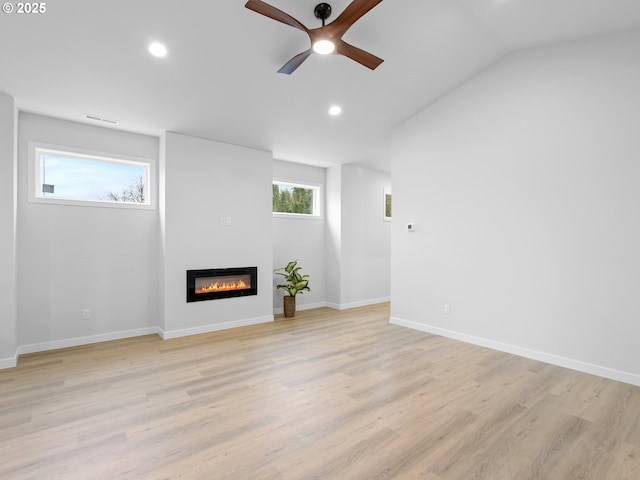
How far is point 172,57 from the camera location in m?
3.30

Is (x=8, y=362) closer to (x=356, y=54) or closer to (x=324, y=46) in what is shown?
(x=324, y=46)

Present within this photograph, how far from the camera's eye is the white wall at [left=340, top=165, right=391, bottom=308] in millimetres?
6648

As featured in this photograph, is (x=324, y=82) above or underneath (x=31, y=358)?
above

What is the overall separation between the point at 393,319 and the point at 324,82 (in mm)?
3572

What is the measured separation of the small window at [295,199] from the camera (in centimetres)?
627

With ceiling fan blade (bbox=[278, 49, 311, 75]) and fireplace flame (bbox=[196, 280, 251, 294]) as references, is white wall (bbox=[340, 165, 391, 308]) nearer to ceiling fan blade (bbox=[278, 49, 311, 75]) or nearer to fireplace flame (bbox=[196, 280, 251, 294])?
fireplace flame (bbox=[196, 280, 251, 294])

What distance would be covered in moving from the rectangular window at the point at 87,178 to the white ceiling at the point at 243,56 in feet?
1.65

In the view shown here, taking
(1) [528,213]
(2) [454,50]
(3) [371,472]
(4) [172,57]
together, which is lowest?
(3) [371,472]

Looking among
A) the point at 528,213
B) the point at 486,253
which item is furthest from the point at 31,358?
the point at 528,213

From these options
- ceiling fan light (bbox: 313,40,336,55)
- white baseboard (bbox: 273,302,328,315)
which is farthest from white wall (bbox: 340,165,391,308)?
ceiling fan light (bbox: 313,40,336,55)

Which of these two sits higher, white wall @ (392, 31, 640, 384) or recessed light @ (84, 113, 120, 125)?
recessed light @ (84, 113, 120, 125)

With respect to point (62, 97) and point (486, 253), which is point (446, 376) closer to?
point (486, 253)

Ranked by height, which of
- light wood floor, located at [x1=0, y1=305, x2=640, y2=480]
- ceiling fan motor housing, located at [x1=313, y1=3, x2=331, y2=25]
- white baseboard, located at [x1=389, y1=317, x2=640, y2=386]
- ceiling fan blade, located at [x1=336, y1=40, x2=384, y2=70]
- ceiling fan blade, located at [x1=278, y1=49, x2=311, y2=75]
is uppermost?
ceiling fan motor housing, located at [x1=313, y1=3, x2=331, y2=25]

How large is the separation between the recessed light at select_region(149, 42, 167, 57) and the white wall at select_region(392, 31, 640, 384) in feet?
11.2
